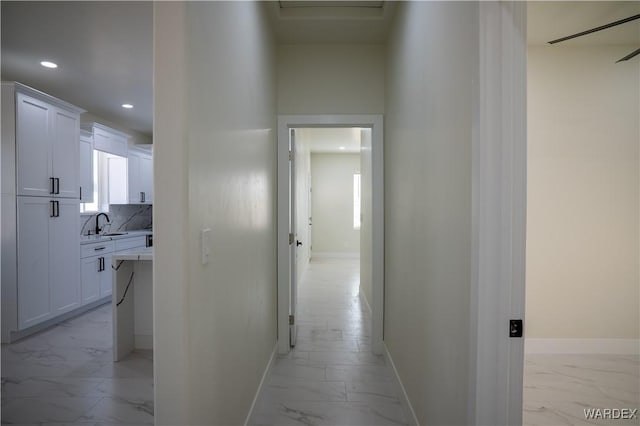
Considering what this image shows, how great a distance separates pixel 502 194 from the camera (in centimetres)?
108

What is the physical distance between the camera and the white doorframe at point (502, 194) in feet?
3.53

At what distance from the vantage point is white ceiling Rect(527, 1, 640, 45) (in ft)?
7.75

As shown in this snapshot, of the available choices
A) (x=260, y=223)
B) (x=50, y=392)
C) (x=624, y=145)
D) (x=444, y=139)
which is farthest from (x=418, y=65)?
(x=50, y=392)

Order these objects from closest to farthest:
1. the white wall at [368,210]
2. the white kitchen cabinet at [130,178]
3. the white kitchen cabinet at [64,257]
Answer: the white wall at [368,210] < the white kitchen cabinet at [64,257] < the white kitchen cabinet at [130,178]

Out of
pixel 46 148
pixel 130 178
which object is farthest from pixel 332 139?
pixel 46 148

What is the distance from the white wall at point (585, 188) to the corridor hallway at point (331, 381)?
5.20 ft

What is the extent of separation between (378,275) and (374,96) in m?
1.60

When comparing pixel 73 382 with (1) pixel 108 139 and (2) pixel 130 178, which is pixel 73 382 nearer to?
(1) pixel 108 139

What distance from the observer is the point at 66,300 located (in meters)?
3.80

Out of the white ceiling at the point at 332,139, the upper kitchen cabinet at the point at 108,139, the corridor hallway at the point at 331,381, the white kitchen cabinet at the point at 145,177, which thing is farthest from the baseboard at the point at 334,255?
the upper kitchen cabinet at the point at 108,139

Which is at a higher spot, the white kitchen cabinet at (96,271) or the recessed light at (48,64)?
the recessed light at (48,64)

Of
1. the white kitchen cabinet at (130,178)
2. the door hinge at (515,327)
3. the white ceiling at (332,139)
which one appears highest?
the white ceiling at (332,139)

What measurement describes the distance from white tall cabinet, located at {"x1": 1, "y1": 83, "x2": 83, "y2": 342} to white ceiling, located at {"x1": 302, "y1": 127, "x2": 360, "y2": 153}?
3.61m

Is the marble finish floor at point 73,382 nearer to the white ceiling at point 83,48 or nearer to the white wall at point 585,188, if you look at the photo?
the white ceiling at point 83,48
